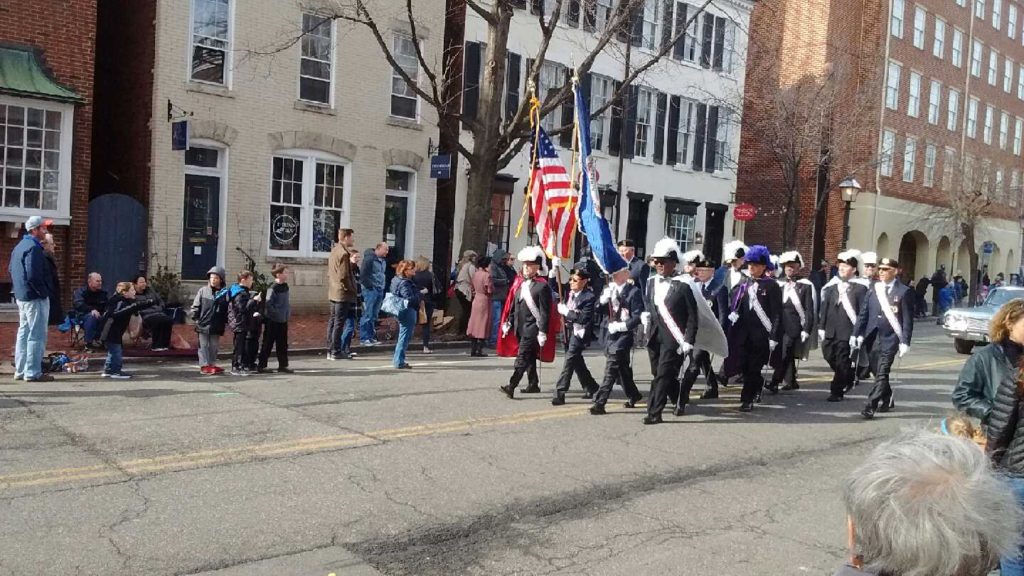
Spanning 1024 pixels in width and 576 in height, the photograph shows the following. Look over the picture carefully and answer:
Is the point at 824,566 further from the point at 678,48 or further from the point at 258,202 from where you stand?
the point at 678,48

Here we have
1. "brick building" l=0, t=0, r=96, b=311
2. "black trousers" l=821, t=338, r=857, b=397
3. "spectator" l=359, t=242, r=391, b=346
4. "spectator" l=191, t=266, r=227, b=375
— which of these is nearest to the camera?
"spectator" l=191, t=266, r=227, b=375

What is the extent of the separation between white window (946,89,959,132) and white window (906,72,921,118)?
3.60 metres

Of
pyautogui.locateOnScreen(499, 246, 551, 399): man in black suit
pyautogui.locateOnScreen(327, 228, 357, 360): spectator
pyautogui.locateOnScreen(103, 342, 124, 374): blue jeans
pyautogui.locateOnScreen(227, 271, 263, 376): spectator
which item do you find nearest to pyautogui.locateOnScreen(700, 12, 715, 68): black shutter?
pyautogui.locateOnScreen(327, 228, 357, 360): spectator

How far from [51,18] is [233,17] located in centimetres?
362

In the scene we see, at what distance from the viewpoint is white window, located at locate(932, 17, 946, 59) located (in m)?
40.1

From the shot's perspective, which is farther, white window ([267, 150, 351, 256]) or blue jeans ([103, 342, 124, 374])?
white window ([267, 150, 351, 256])

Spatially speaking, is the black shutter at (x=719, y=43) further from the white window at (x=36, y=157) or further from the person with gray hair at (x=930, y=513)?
the person with gray hair at (x=930, y=513)

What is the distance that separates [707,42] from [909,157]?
14.3 metres

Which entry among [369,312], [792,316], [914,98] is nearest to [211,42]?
[369,312]

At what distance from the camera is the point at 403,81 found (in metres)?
21.0

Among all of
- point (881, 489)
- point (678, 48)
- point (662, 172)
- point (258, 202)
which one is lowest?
point (881, 489)

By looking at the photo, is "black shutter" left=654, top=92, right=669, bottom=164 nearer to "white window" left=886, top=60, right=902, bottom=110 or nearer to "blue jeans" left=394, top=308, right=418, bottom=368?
"white window" left=886, top=60, right=902, bottom=110

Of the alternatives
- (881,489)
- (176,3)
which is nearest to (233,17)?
(176,3)

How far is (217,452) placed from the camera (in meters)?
7.46
